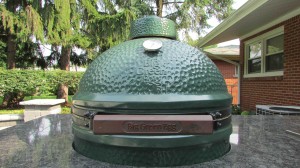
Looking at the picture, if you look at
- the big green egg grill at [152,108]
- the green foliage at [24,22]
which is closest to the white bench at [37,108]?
the green foliage at [24,22]

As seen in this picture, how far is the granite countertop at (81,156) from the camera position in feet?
4.65

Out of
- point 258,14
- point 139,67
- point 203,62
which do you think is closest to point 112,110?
point 139,67

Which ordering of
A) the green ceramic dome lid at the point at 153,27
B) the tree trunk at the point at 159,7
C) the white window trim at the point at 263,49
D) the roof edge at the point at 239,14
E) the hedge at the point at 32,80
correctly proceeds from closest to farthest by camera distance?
the green ceramic dome lid at the point at 153,27 < the roof edge at the point at 239,14 < the white window trim at the point at 263,49 < the hedge at the point at 32,80 < the tree trunk at the point at 159,7

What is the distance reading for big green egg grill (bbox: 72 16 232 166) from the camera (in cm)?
125

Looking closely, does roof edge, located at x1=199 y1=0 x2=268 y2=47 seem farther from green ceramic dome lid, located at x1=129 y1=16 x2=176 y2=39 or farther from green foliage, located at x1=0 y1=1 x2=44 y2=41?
green foliage, located at x1=0 y1=1 x2=44 y2=41

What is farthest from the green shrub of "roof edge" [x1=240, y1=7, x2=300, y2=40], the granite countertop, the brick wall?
the granite countertop

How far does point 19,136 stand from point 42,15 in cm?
915

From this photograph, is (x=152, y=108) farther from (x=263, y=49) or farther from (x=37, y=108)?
(x=263, y=49)

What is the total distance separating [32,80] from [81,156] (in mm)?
9122

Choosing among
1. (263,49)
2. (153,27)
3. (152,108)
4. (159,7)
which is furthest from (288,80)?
(159,7)

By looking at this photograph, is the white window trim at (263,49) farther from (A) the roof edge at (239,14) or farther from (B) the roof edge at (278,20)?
(A) the roof edge at (239,14)

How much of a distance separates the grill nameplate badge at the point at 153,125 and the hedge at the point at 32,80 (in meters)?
9.46

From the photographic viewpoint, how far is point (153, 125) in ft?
4.07

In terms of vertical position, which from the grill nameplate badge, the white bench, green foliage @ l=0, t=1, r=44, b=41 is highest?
green foliage @ l=0, t=1, r=44, b=41
